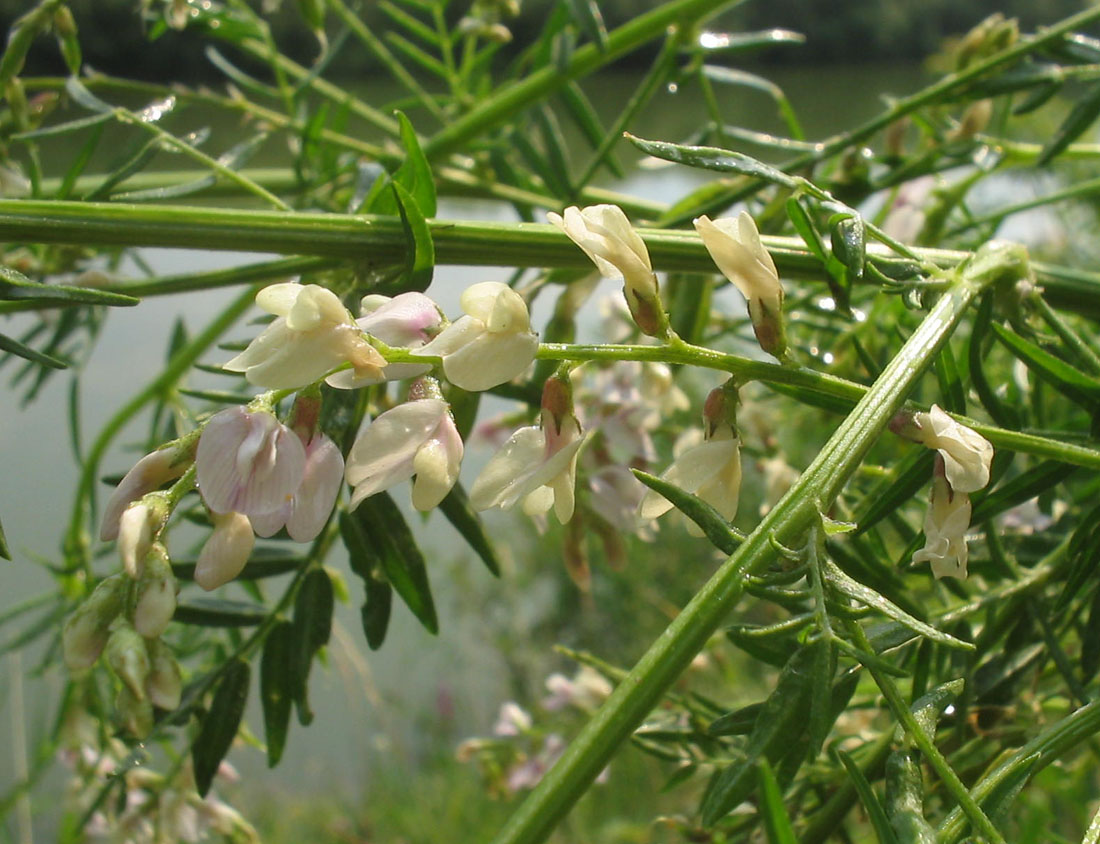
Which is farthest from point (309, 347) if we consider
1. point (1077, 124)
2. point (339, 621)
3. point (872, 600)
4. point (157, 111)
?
point (339, 621)

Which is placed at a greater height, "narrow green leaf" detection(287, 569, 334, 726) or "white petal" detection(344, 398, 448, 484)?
"white petal" detection(344, 398, 448, 484)

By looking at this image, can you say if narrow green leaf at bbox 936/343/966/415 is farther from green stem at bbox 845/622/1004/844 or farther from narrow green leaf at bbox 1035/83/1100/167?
narrow green leaf at bbox 1035/83/1100/167

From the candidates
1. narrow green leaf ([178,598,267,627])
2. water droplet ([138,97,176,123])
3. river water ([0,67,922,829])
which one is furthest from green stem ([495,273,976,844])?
river water ([0,67,922,829])

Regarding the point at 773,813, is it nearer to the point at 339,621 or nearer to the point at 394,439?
the point at 394,439

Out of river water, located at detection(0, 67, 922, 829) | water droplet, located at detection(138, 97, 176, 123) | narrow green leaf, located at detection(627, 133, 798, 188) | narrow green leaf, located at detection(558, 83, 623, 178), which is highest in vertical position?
narrow green leaf, located at detection(627, 133, 798, 188)

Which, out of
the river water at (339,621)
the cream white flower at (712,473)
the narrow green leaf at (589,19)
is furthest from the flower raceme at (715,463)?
the river water at (339,621)

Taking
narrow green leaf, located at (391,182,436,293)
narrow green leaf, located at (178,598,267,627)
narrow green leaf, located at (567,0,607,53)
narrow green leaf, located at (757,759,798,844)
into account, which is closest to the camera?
narrow green leaf, located at (757,759,798,844)

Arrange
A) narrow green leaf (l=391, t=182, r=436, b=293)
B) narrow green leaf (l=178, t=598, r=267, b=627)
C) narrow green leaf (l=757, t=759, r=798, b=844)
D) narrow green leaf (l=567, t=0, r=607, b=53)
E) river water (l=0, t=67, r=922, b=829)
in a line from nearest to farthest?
narrow green leaf (l=757, t=759, r=798, b=844), narrow green leaf (l=391, t=182, r=436, b=293), narrow green leaf (l=178, t=598, r=267, b=627), narrow green leaf (l=567, t=0, r=607, b=53), river water (l=0, t=67, r=922, b=829)
